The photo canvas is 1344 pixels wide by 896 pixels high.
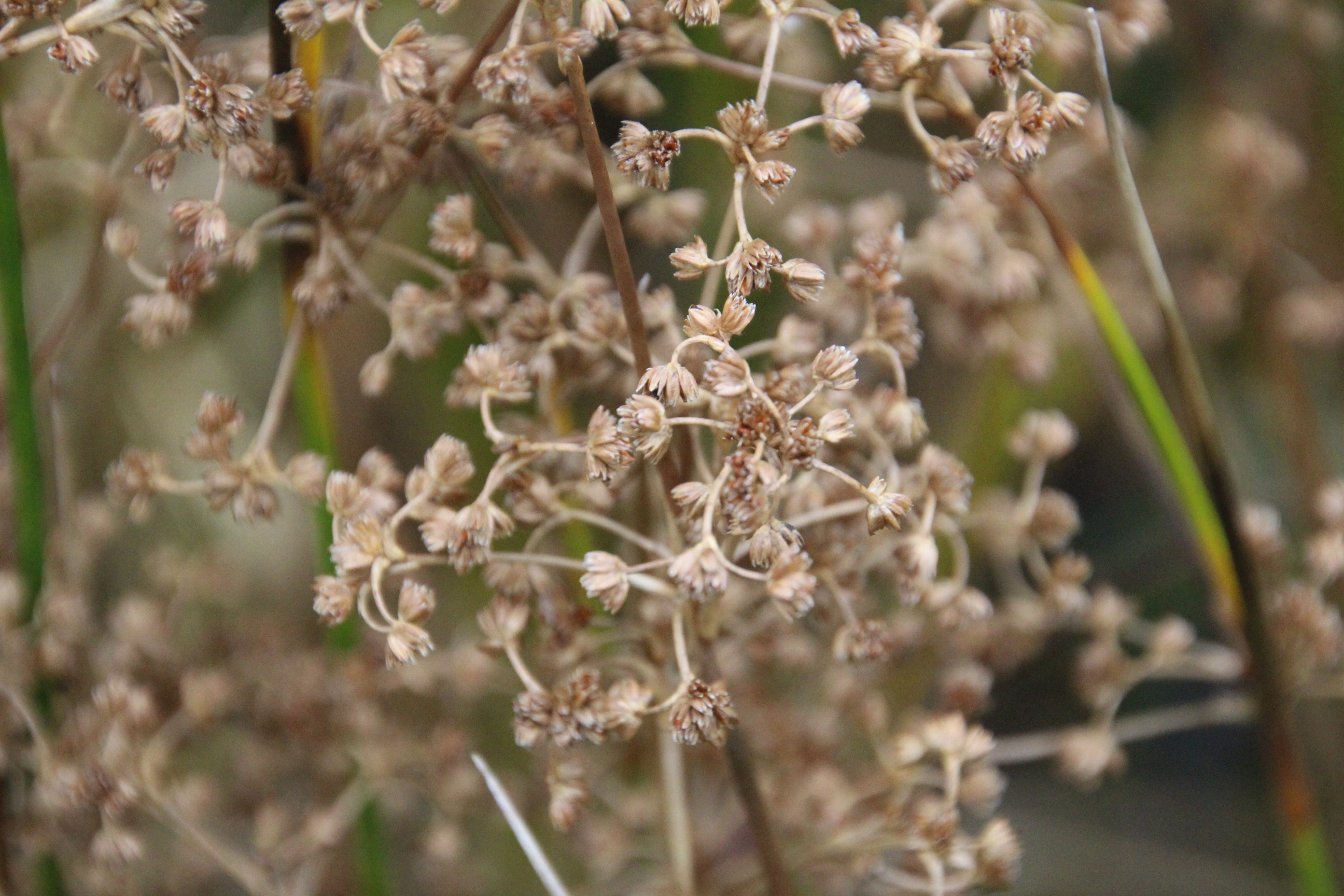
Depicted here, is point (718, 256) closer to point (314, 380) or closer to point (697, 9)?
point (697, 9)

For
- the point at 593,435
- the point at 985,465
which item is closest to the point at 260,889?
the point at 593,435

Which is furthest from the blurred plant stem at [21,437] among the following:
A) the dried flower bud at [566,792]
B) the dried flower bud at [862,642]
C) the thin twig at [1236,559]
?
the thin twig at [1236,559]

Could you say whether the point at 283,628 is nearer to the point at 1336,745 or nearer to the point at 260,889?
the point at 260,889

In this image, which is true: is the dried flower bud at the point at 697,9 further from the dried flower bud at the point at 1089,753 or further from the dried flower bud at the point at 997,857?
the dried flower bud at the point at 1089,753

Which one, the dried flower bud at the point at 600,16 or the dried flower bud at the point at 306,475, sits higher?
the dried flower bud at the point at 600,16

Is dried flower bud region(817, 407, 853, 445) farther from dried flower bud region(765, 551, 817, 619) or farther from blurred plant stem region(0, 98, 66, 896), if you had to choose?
blurred plant stem region(0, 98, 66, 896)

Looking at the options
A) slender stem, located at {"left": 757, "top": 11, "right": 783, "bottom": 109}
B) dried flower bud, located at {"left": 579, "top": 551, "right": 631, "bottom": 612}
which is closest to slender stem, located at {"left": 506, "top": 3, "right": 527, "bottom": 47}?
slender stem, located at {"left": 757, "top": 11, "right": 783, "bottom": 109}

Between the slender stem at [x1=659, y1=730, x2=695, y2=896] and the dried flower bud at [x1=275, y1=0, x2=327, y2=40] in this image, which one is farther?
the slender stem at [x1=659, y1=730, x2=695, y2=896]

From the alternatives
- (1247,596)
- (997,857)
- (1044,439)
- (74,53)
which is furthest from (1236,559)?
(74,53)
